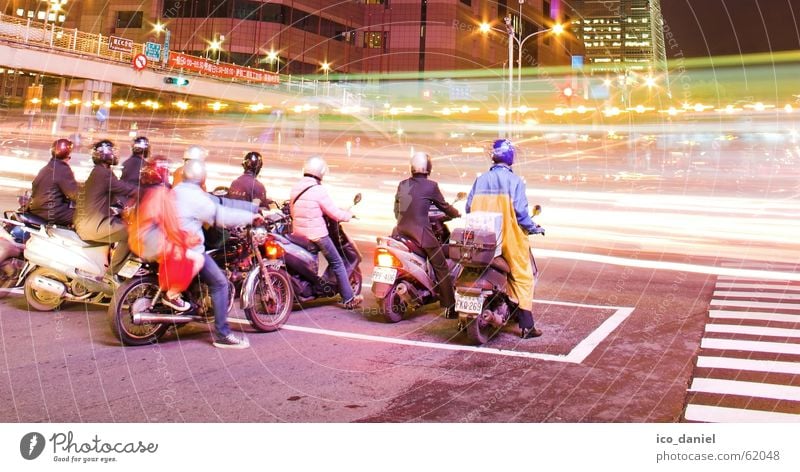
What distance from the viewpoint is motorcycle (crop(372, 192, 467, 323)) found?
23.2ft

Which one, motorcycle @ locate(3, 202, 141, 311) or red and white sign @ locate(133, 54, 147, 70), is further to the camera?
red and white sign @ locate(133, 54, 147, 70)

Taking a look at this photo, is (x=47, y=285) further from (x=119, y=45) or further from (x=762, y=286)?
(x=119, y=45)

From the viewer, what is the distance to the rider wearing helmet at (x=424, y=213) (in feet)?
23.5

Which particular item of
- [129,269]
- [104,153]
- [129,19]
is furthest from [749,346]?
[129,19]

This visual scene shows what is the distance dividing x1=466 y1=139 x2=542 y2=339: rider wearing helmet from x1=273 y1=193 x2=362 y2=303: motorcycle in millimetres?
1634

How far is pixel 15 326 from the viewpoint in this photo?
658 cm

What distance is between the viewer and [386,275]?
706 centimetres

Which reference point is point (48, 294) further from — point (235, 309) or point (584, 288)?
point (584, 288)

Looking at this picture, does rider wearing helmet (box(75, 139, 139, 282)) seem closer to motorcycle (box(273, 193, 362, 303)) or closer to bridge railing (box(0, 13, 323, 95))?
motorcycle (box(273, 193, 362, 303))

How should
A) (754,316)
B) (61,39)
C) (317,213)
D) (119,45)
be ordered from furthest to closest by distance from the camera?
(119,45) < (61,39) < (754,316) < (317,213)

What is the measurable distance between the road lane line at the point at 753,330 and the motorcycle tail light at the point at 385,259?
3.49 meters

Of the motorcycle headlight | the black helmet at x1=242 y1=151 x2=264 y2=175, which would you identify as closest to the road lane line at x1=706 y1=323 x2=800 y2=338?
the motorcycle headlight

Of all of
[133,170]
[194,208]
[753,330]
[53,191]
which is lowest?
[753,330]

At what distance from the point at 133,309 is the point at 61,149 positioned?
9.10 feet
